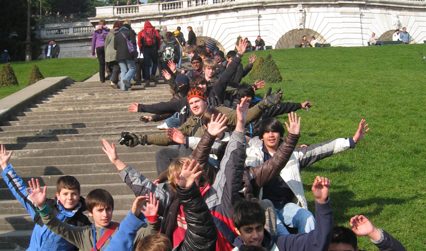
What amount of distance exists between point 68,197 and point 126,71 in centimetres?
1116

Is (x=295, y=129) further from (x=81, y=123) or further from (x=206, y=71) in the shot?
(x=81, y=123)

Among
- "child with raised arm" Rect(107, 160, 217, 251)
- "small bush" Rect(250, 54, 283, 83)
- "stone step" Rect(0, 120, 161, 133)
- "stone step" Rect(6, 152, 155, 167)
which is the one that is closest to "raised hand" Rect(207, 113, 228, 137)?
"child with raised arm" Rect(107, 160, 217, 251)

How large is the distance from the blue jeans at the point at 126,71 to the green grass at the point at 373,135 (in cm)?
384

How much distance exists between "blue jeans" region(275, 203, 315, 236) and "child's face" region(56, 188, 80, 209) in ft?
5.85

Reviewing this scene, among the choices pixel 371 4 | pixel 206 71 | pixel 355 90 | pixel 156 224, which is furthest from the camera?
pixel 371 4

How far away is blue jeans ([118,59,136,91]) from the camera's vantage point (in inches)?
657

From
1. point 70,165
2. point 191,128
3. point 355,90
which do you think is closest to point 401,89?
point 355,90

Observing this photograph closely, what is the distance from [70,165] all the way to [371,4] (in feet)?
116

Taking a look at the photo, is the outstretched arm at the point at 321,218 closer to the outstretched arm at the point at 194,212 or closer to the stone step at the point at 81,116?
the outstretched arm at the point at 194,212

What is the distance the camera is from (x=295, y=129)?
19.3 feet

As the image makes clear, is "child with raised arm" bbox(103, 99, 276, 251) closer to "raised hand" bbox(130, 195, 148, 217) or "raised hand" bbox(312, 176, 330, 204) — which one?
"raised hand" bbox(130, 195, 148, 217)

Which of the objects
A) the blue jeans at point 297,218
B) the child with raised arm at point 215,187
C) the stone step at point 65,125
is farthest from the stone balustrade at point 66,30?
the child with raised arm at point 215,187

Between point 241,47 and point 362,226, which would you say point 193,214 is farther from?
point 241,47

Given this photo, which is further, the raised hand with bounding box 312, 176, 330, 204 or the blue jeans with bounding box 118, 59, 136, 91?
the blue jeans with bounding box 118, 59, 136, 91
